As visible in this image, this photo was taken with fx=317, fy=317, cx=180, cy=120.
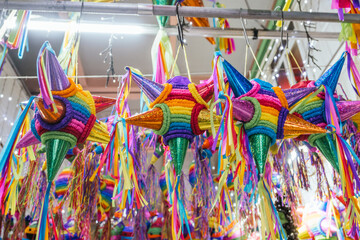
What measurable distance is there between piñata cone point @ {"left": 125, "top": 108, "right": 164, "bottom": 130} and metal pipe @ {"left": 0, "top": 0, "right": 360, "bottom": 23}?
34 centimetres

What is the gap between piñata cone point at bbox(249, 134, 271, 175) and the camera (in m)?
0.66

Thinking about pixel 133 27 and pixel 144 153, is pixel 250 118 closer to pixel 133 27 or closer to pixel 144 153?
pixel 144 153

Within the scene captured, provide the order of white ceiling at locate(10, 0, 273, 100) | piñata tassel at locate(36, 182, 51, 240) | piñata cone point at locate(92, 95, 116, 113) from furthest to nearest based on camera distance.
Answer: white ceiling at locate(10, 0, 273, 100) < piñata cone point at locate(92, 95, 116, 113) < piñata tassel at locate(36, 182, 51, 240)

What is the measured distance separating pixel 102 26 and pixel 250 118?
67 cm

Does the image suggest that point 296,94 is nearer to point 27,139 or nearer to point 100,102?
point 100,102

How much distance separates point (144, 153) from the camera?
1.02 metres

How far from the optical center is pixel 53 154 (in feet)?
2.07

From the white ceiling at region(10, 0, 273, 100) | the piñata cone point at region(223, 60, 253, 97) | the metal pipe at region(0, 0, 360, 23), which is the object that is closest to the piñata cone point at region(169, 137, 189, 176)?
the piñata cone point at region(223, 60, 253, 97)

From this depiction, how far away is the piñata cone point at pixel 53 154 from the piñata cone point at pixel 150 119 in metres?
0.14

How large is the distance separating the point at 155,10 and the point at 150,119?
1.19ft

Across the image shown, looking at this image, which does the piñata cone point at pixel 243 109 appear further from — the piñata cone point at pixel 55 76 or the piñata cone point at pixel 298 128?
the piñata cone point at pixel 55 76

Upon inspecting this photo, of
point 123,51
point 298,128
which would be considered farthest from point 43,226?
point 123,51

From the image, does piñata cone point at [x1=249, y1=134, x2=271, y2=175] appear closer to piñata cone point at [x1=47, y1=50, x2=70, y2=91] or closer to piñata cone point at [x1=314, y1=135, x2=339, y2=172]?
piñata cone point at [x1=314, y1=135, x2=339, y2=172]

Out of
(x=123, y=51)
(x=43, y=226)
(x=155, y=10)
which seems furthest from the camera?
(x=123, y=51)
